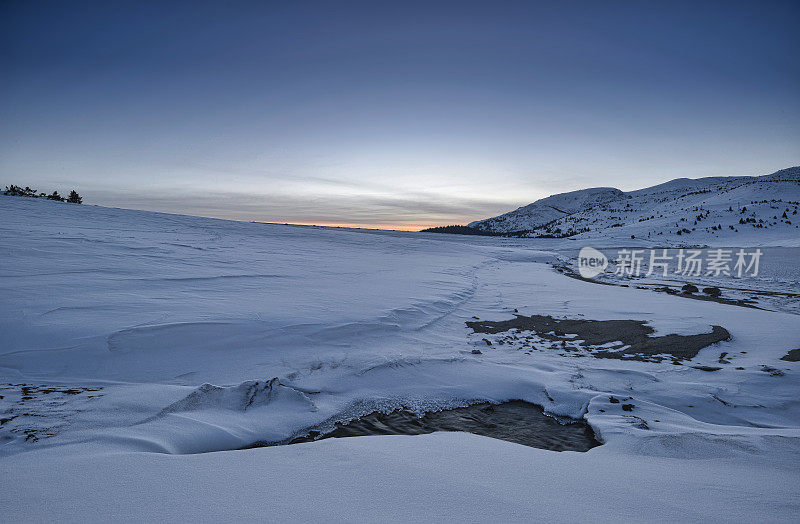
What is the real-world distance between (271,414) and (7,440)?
1450 mm

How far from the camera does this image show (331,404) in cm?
322

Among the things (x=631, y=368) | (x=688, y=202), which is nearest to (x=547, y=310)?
(x=631, y=368)

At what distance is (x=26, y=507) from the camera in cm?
147

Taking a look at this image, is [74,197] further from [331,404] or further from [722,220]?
[722,220]

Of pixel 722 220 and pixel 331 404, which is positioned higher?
pixel 722 220

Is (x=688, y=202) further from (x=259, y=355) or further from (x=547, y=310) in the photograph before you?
(x=259, y=355)

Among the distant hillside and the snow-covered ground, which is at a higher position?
the distant hillside

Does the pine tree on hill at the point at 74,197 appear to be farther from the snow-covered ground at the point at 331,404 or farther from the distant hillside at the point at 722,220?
the distant hillside at the point at 722,220

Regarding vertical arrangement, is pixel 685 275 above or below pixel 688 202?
below

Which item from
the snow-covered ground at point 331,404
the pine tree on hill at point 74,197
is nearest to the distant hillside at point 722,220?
the snow-covered ground at point 331,404

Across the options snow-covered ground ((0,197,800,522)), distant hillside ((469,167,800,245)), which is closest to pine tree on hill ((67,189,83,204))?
snow-covered ground ((0,197,800,522))

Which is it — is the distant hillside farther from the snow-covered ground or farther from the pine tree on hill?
the pine tree on hill

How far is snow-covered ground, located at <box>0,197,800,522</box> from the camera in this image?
1.68 metres

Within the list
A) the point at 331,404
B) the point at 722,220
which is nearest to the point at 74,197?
the point at 331,404
